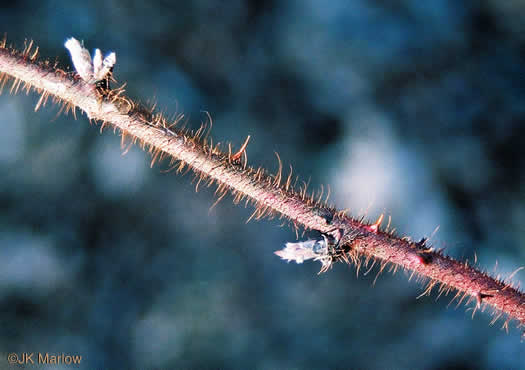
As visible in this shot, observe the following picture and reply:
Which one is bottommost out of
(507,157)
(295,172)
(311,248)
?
(311,248)

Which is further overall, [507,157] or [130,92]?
[507,157]

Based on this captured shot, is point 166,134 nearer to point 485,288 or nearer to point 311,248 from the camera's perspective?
point 311,248

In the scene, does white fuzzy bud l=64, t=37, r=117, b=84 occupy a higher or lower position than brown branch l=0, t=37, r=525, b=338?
higher

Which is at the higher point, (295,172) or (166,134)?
(295,172)

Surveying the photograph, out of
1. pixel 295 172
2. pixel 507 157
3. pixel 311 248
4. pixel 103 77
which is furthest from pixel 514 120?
pixel 103 77

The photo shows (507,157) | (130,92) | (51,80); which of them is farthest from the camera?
(507,157)

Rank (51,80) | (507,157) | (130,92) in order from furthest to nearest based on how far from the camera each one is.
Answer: (507,157) → (130,92) → (51,80)

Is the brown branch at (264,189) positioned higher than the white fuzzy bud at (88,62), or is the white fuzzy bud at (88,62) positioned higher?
the white fuzzy bud at (88,62)
